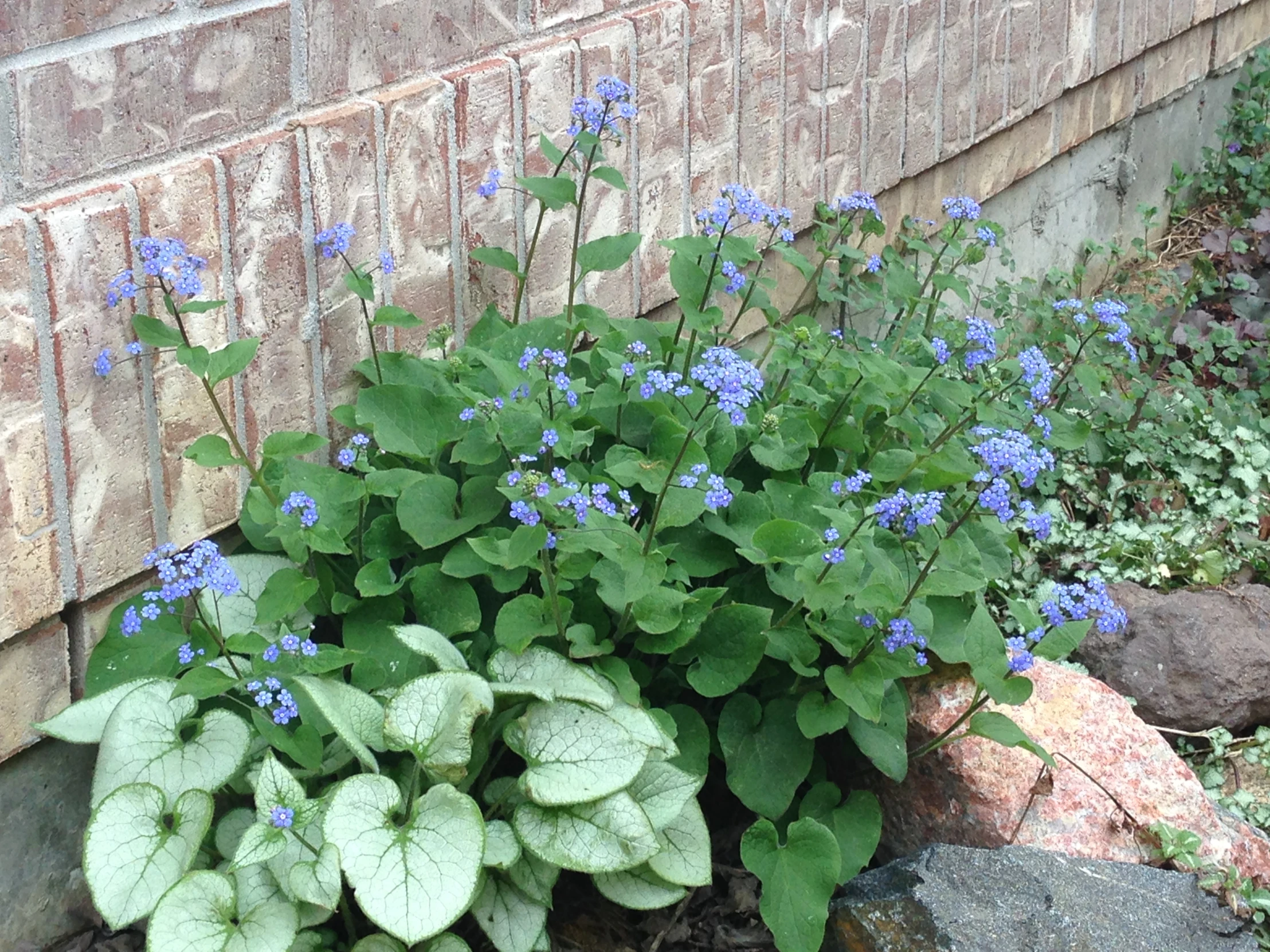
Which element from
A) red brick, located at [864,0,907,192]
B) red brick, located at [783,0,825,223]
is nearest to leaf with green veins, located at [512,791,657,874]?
red brick, located at [783,0,825,223]

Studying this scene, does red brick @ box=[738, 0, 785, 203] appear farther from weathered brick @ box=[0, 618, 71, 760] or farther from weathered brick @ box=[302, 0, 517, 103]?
weathered brick @ box=[0, 618, 71, 760]

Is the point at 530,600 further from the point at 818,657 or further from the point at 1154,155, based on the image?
the point at 1154,155

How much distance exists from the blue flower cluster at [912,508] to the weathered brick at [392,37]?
46.1 inches

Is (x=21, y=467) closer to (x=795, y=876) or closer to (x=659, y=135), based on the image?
(x=795, y=876)

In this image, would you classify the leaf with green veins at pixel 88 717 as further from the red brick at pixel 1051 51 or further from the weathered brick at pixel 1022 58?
Answer: the red brick at pixel 1051 51

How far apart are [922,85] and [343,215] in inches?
82.0

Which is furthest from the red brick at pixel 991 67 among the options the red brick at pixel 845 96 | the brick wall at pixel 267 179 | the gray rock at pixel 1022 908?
the gray rock at pixel 1022 908

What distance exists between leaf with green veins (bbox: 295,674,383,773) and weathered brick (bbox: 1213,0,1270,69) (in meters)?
5.01

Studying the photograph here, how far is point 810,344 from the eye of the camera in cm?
293

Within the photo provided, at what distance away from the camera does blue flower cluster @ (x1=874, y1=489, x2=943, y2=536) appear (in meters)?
2.28

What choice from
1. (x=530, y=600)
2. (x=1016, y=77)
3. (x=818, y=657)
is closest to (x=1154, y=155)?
(x=1016, y=77)

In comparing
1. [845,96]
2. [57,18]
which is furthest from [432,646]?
[845,96]

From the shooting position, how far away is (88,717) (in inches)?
88.7

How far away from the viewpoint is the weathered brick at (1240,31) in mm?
5953
